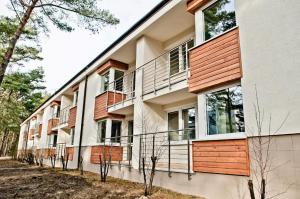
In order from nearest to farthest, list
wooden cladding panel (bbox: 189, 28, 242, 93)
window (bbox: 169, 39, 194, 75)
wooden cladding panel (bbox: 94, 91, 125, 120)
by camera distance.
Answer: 1. wooden cladding panel (bbox: 189, 28, 242, 93)
2. window (bbox: 169, 39, 194, 75)
3. wooden cladding panel (bbox: 94, 91, 125, 120)

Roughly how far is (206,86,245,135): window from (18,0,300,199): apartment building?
31 millimetres

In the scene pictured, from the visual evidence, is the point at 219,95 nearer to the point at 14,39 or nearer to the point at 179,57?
the point at 179,57

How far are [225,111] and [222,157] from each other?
141 cm

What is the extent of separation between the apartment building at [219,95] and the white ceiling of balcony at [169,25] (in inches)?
1.8

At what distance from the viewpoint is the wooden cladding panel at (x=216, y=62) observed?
6996mm

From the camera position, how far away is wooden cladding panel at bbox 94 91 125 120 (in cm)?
1478

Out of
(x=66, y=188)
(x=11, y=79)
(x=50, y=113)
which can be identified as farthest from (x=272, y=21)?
(x=11, y=79)

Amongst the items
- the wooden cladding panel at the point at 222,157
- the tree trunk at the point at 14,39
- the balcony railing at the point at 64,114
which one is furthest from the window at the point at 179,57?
the balcony railing at the point at 64,114

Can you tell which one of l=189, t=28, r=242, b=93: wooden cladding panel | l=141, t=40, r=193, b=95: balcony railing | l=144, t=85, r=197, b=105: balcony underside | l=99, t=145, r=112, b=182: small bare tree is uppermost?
l=141, t=40, r=193, b=95: balcony railing

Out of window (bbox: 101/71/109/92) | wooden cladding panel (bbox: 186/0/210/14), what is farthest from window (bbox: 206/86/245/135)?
window (bbox: 101/71/109/92)

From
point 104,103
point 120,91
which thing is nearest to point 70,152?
point 104,103

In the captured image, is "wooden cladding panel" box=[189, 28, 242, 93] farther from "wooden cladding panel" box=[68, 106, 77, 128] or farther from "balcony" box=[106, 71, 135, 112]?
"wooden cladding panel" box=[68, 106, 77, 128]

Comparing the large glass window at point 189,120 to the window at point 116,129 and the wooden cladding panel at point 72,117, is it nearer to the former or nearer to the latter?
the window at point 116,129

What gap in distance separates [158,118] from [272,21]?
7.03 metres
